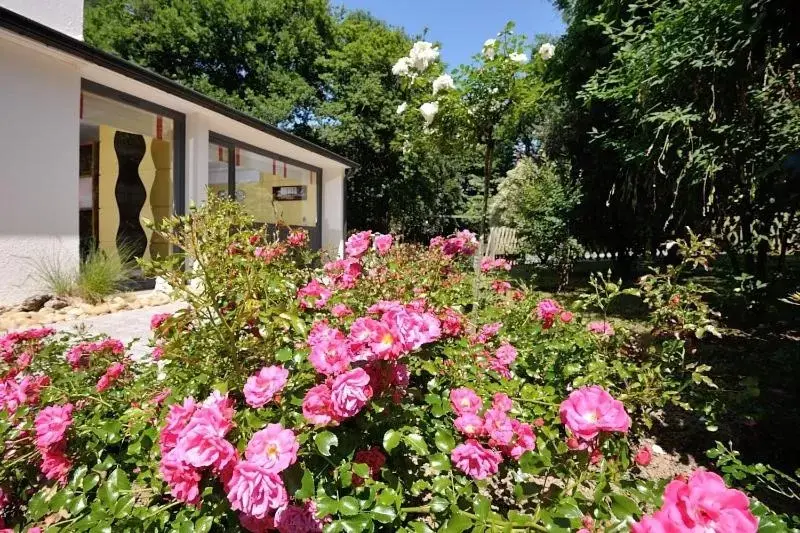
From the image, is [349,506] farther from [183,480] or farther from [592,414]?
[592,414]

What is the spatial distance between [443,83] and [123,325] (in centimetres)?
416

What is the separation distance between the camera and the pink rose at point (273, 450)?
2.74ft

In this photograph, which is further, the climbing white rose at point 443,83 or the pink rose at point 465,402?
the climbing white rose at point 443,83

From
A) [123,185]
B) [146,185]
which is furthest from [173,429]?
[123,185]

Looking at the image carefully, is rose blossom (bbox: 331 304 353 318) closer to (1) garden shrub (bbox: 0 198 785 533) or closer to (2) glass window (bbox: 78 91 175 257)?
(1) garden shrub (bbox: 0 198 785 533)

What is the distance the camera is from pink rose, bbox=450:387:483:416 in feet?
3.58

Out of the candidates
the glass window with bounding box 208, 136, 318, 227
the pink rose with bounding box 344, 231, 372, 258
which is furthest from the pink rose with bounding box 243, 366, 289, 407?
the glass window with bounding box 208, 136, 318, 227

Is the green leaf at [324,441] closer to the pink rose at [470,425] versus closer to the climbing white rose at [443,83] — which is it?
the pink rose at [470,425]

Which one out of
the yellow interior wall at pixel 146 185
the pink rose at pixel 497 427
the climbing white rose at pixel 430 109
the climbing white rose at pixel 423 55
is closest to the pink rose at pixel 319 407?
the pink rose at pixel 497 427

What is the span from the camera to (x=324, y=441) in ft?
2.90

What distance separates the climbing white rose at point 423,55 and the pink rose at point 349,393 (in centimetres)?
540

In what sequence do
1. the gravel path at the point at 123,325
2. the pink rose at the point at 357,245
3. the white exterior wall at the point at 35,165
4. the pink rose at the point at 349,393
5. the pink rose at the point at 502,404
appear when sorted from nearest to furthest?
the pink rose at the point at 349,393, the pink rose at the point at 502,404, the pink rose at the point at 357,245, the gravel path at the point at 123,325, the white exterior wall at the point at 35,165

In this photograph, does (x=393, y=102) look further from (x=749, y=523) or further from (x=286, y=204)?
(x=749, y=523)

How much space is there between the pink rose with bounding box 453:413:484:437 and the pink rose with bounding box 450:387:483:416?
0.11 feet
